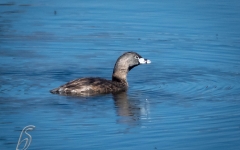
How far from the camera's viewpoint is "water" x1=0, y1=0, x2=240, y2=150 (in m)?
11.6

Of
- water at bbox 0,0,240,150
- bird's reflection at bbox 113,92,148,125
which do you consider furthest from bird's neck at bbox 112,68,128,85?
bird's reflection at bbox 113,92,148,125

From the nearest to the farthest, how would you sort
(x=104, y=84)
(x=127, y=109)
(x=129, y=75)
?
(x=127, y=109) → (x=104, y=84) → (x=129, y=75)

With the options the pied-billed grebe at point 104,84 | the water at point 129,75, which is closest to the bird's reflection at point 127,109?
the water at point 129,75

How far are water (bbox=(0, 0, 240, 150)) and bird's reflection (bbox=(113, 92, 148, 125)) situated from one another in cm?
2

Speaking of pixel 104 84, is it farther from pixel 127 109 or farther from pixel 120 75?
pixel 127 109

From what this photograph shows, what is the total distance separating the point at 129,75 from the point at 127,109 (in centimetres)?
340

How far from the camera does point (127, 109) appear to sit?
13.5 m

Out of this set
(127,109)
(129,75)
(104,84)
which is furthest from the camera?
(129,75)

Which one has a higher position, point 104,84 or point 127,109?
point 104,84

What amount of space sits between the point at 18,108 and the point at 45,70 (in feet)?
11.3

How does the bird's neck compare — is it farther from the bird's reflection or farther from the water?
the bird's reflection

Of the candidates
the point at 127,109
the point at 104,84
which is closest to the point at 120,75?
the point at 104,84

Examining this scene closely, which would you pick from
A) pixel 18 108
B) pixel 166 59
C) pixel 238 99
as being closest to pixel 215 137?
pixel 238 99

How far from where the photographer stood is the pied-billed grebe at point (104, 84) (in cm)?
1437
